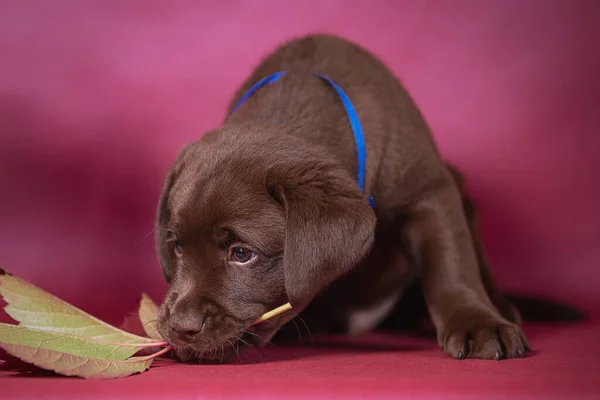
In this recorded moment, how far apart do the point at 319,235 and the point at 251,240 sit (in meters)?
0.21

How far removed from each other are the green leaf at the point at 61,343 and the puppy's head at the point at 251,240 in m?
0.19

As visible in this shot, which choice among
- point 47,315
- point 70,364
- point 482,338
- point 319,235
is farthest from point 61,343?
point 482,338

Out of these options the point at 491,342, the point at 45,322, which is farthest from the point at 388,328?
the point at 45,322

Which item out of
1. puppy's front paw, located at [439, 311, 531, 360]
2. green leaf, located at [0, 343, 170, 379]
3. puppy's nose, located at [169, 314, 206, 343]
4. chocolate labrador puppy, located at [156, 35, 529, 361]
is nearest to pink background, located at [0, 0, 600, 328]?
chocolate labrador puppy, located at [156, 35, 529, 361]

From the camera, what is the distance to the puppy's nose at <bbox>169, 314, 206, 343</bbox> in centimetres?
235

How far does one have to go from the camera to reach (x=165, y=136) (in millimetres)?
4355

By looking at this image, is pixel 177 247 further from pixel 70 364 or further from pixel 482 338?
pixel 482 338

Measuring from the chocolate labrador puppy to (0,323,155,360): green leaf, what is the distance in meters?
0.19

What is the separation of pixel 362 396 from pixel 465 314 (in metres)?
0.89

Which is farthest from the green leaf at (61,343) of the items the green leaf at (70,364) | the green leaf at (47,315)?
the green leaf at (47,315)

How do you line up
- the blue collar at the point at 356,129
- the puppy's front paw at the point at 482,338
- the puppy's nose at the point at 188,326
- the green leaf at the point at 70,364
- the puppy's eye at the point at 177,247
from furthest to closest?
the blue collar at the point at 356,129 → the puppy's eye at the point at 177,247 → the puppy's front paw at the point at 482,338 → the puppy's nose at the point at 188,326 → the green leaf at the point at 70,364

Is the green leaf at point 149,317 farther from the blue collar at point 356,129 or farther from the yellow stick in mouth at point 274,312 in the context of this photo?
the blue collar at point 356,129

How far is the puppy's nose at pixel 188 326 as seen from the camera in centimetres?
235

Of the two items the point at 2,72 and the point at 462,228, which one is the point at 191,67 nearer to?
the point at 2,72
